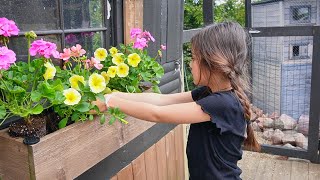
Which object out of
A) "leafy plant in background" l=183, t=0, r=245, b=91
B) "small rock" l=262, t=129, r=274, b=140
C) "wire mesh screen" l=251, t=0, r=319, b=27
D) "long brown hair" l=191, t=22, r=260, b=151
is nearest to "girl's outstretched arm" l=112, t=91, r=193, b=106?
"long brown hair" l=191, t=22, r=260, b=151

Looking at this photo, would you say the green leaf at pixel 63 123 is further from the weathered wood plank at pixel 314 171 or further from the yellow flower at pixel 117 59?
the weathered wood plank at pixel 314 171

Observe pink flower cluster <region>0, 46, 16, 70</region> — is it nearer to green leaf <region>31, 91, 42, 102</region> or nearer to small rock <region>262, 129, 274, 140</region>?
green leaf <region>31, 91, 42, 102</region>

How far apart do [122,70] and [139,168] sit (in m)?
0.69

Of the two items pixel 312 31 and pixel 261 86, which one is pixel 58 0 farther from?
pixel 261 86

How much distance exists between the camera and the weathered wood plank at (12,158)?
95cm

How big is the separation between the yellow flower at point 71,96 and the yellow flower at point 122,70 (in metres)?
0.30

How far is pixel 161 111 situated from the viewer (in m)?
1.26

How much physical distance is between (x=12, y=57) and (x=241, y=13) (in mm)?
8744

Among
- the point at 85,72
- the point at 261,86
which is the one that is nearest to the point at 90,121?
the point at 85,72

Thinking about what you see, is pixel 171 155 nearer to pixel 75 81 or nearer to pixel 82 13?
pixel 82 13

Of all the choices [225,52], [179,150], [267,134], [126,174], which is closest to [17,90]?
[225,52]

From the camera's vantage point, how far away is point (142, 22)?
6.07 ft

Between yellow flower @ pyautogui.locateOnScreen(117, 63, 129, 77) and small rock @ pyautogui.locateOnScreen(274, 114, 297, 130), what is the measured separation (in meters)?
3.80

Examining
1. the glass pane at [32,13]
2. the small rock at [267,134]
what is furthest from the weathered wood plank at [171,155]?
the small rock at [267,134]
